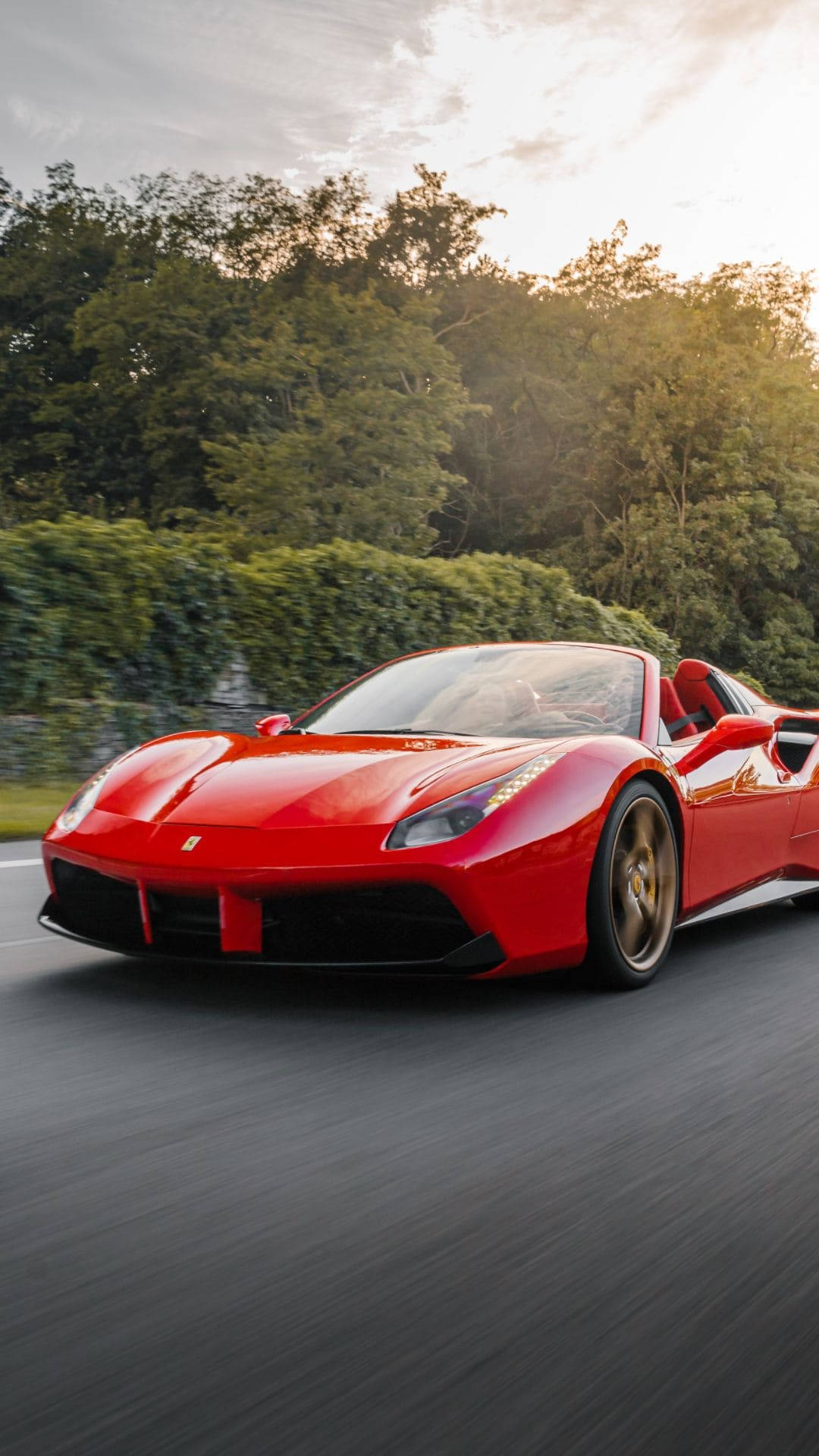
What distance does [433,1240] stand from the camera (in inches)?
96.1

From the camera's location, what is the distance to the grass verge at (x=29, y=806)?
8438 mm

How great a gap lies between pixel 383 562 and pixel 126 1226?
13.5m

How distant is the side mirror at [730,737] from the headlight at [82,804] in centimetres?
192

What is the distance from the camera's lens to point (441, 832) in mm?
3938

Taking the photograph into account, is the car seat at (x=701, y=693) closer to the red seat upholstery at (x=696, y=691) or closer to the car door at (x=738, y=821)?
the red seat upholstery at (x=696, y=691)

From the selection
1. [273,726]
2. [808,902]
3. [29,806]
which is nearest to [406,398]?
[29,806]

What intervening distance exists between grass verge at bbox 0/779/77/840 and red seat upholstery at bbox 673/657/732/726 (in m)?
4.11

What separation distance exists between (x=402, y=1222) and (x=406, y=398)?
82.4 ft

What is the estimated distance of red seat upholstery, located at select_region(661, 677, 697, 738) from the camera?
5.43m

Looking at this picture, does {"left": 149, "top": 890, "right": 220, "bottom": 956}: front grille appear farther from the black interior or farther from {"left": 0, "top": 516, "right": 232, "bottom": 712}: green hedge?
{"left": 0, "top": 516, "right": 232, "bottom": 712}: green hedge

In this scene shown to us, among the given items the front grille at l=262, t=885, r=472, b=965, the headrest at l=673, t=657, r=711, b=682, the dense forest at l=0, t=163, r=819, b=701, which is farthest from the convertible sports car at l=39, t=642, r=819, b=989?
the dense forest at l=0, t=163, r=819, b=701

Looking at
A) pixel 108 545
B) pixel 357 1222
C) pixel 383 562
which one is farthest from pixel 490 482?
pixel 357 1222

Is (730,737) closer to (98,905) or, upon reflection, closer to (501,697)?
(501,697)

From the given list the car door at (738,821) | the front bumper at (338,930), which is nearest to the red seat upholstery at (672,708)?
the car door at (738,821)
